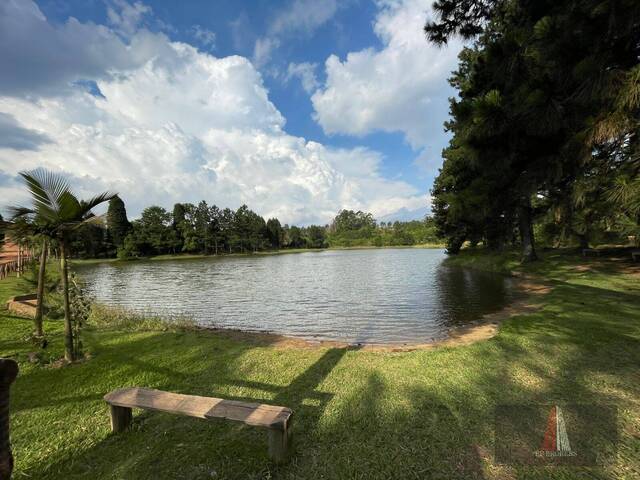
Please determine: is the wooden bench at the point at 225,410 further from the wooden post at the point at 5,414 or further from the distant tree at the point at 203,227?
the distant tree at the point at 203,227

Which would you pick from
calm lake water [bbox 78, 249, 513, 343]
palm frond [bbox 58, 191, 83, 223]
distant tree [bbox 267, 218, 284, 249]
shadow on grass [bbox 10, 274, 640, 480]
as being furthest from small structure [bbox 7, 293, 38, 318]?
distant tree [bbox 267, 218, 284, 249]

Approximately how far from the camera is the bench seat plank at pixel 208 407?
258cm

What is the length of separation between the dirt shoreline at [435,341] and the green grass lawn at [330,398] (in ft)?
1.66

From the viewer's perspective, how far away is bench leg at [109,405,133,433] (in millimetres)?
3158

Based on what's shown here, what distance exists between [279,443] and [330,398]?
4.44 ft

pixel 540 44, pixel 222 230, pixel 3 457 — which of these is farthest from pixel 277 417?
pixel 222 230

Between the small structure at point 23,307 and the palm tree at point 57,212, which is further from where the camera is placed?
the small structure at point 23,307

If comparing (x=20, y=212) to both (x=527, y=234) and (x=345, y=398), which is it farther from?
(x=527, y=234)

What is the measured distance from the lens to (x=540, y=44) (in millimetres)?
4699

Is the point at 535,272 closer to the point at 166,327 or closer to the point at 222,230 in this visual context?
the point at 166,327

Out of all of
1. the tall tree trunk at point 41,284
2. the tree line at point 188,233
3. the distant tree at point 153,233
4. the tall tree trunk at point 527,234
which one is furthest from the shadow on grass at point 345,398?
the distant tree at point 153,233

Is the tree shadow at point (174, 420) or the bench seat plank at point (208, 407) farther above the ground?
the bench seat plank at point (208, 407)

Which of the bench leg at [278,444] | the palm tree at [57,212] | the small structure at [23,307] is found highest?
the palm tree at [57,212]

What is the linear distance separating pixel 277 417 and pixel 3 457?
70.5 inches
